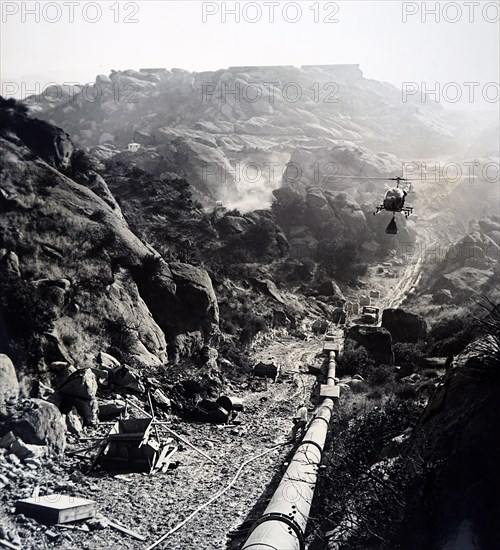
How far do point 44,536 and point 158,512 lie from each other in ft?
7.97

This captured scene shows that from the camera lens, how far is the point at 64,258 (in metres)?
21.2

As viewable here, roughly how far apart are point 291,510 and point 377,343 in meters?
16.5

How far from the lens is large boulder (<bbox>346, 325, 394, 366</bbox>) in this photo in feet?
79.8

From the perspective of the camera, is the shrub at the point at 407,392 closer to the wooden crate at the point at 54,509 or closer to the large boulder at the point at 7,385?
the wooden crate at the point at 54,509

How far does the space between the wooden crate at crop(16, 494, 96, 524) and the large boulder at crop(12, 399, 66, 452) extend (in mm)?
2343

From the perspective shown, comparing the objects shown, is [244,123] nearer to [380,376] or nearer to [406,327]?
[406,327]

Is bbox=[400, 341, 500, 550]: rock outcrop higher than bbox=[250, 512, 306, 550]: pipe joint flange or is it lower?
higher

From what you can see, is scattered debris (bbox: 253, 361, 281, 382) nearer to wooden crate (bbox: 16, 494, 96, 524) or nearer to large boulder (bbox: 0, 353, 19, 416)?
large boulder (bbox: 0, 353, 19, 416)

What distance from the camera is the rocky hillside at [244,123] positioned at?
6750 centimetres

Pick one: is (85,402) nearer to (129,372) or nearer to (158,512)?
(129,372)

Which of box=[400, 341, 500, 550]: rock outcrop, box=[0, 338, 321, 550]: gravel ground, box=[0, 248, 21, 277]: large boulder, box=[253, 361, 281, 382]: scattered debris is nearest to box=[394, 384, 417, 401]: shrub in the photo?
box=[0, 338, 321, 550]: gravel ground

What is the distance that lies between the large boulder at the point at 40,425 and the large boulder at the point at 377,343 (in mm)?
15136

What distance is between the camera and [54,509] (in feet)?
31.7

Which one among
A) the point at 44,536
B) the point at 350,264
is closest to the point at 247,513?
the point at 44,536
